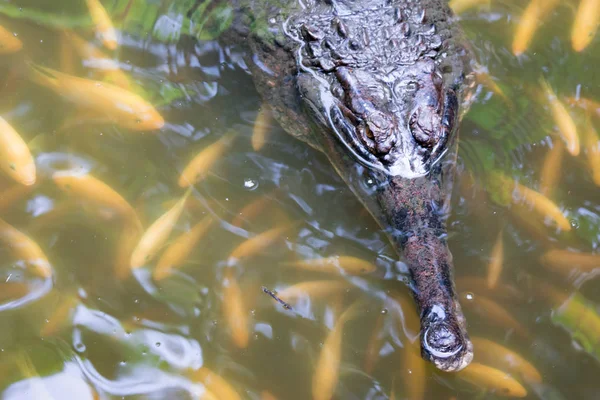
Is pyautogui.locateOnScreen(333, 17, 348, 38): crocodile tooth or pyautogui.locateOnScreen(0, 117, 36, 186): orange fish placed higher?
pyautogui.locateOnScreen(333, 17, 348, 38): crocodile tooth

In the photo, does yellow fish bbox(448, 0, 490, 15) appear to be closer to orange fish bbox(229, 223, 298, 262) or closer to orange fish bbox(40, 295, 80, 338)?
orange fish bbox(229, 223, 298, 262)

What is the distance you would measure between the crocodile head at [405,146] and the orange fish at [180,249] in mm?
787

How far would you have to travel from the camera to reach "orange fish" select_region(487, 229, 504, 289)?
8.66ft

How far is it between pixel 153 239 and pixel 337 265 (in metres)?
0.95

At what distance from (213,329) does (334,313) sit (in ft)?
1.92

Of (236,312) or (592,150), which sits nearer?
(236,312)

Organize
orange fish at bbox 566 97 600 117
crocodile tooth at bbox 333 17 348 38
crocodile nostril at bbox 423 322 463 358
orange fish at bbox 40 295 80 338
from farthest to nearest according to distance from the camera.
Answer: orange fish at bbox 566 97 600 117, crocodile tooth at bbox 333 17 348 38, orange fish at bbox 40 295 80 338, crocodile nostril at bbox 423 322 463 358

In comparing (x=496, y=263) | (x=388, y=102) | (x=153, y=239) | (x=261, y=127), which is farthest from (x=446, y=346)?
(x=261, y=127)

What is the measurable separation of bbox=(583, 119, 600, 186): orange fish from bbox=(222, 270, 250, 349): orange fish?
200 cm

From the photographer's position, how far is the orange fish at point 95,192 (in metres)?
2.85

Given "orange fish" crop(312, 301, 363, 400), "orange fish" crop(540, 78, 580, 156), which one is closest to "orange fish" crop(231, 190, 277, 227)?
"orange fish" crop(312, 301, 363, 400)

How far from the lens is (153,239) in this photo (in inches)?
108

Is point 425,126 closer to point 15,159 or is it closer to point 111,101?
point 111,101

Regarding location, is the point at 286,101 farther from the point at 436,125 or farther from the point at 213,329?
the point at 213,329
